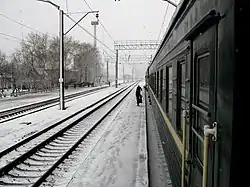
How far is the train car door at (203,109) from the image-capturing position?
1.77 meters

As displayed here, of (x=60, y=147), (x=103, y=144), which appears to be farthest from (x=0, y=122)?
(x=103, y=144)

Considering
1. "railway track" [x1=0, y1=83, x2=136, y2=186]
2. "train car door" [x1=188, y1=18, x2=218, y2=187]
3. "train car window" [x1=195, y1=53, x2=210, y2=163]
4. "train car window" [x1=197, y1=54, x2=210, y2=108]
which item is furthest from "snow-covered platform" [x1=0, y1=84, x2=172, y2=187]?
"train car window" [x1=197, y1=54, x2=210, y2=108]

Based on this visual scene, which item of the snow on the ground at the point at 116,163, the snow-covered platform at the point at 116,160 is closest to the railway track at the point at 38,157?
the snow-covered platform at the point at 116,160

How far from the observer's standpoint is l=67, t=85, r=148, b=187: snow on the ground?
6.22m

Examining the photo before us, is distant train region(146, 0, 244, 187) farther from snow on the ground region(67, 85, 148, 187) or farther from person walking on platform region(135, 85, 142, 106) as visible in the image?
person walking on platform region(135, 85, 142, 106)

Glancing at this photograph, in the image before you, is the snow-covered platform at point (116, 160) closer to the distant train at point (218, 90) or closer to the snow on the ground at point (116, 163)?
the snow on the ground at point (116, 163)

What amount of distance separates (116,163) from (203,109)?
573 cm

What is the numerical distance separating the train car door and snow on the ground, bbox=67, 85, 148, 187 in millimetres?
3628

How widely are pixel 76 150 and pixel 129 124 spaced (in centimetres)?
513

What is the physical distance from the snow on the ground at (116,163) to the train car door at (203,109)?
363cm

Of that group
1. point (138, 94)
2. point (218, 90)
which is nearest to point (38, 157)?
point (218, 90)

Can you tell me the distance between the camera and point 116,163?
7609mm

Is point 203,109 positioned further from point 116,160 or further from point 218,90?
point 116,160

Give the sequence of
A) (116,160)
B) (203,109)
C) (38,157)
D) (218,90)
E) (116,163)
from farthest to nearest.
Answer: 1. (38,157)
2. (116,160)
3. (116,163)
4. (203,109)
5. (218,90)
